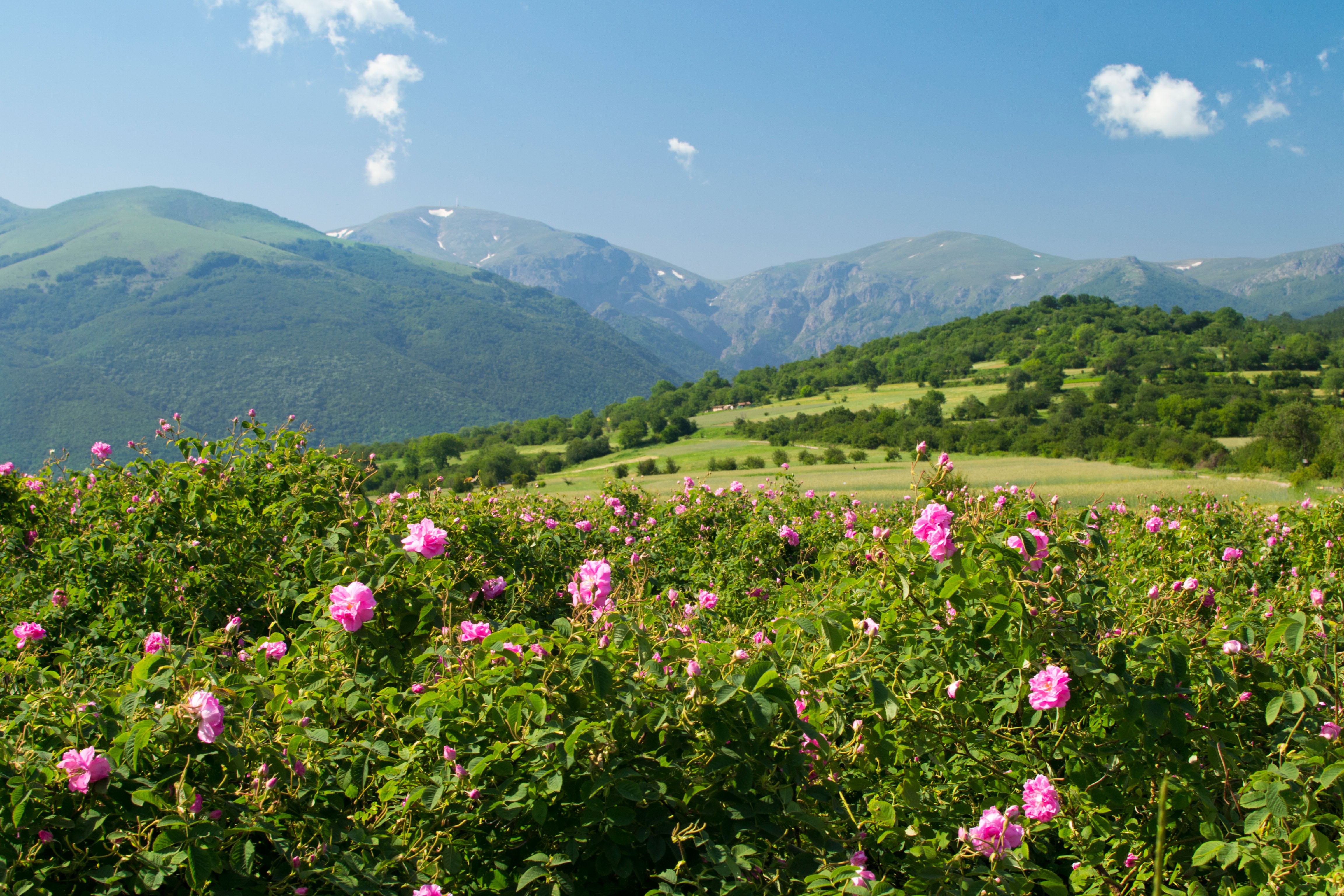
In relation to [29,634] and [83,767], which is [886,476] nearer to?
[29,634]

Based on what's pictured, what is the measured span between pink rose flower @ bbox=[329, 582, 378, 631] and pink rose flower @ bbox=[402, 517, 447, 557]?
9.4 inches

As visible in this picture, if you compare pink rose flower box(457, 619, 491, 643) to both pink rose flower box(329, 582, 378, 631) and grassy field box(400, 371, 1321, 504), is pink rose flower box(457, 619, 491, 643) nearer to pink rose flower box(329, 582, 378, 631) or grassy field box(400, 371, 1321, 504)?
pink rose flower box(329, 582, 378, 631)

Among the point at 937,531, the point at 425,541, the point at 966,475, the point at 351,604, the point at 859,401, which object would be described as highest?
the point at 859,401

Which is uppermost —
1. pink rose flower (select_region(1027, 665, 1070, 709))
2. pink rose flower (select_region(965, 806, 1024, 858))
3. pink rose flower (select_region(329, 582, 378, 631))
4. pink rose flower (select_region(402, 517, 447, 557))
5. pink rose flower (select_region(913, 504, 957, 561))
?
pink rose flower (select_region(913, 504, 957, 561))

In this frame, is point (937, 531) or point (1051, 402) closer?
point (937, 531)

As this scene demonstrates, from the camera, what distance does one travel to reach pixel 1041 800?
6.88ft

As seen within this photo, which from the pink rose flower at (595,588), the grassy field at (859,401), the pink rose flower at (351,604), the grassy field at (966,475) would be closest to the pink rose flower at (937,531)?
the pink rose flower at (595,588)

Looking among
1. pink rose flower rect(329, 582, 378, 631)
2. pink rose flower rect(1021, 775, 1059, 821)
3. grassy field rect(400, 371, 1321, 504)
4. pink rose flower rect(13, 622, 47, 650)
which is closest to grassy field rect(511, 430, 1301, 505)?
grassy field rect(400, 371, 1321, 504)

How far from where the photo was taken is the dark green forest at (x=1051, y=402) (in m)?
37.4

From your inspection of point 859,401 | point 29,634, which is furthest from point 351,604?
point 859,401

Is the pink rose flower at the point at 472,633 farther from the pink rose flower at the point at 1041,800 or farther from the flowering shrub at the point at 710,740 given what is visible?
the pink rose flower at the point at 1041,800

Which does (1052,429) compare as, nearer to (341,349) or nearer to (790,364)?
(790,364)

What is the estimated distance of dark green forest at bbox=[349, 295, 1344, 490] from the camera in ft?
123

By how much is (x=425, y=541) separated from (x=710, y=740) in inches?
46.5
